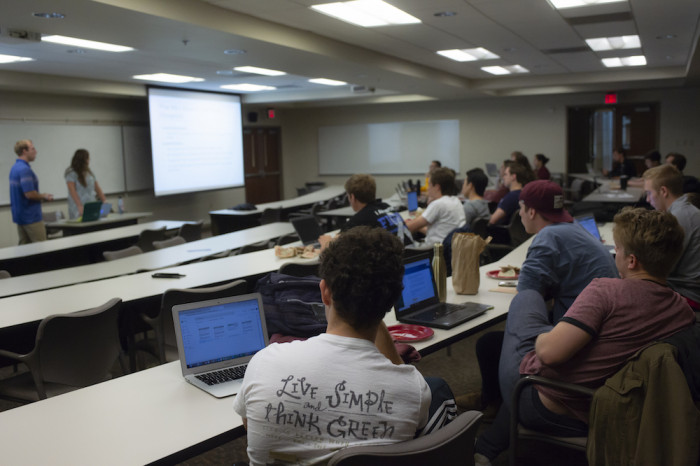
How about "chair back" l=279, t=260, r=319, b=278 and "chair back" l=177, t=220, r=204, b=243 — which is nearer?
"chair back" l=279, t=260, r=319, b=278

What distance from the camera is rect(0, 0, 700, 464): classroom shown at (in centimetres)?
536

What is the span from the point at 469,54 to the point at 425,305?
622cm

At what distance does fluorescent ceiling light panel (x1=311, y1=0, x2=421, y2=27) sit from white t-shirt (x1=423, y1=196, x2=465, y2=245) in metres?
1.76

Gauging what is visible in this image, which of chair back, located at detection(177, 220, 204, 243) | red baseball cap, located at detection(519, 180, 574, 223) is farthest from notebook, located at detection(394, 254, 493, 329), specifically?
chair back, located at detection(177, 220, 204, 243)

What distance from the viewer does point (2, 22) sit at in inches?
195

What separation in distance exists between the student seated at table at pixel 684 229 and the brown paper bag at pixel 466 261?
985 mm

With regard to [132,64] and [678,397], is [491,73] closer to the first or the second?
[132,64]

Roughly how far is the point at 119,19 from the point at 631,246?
423 centimetres

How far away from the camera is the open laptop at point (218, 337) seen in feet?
7.04

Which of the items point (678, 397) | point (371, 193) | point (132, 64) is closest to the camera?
point (678, 397)

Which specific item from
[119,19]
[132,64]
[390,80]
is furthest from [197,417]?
[390,80]

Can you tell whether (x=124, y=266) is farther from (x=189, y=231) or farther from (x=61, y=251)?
(x=189, y=231)

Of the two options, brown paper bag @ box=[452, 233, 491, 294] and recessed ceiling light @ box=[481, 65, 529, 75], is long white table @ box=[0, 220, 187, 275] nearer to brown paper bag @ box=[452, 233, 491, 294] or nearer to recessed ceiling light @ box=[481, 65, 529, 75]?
brown paper bag @ box=[452, 233, 491, 294]

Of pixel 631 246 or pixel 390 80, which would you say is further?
pixel 390 80
